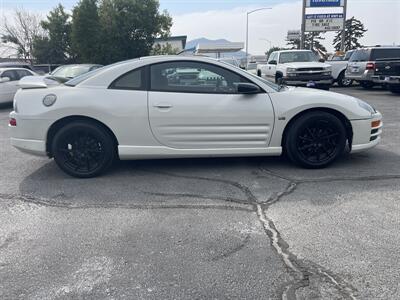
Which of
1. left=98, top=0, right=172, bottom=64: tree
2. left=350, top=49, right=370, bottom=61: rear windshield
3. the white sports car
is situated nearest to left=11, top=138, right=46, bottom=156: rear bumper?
the white sports car

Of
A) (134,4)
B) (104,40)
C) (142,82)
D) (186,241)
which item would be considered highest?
(134,4)

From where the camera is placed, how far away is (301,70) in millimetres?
14000

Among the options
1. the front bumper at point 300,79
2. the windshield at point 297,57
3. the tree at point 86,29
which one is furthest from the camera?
the tree at point 86,29

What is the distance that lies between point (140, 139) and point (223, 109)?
111 cm

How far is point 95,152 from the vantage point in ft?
15.3

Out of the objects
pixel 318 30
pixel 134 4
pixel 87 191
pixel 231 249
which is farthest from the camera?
pixel 134 4

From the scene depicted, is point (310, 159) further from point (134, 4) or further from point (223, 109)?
point (134, 4)

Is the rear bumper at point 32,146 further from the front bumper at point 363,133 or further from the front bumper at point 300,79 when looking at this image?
the front bumper at point 300,79

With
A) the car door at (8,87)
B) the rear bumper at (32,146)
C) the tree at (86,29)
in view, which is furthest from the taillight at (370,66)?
the tree at (86,29)

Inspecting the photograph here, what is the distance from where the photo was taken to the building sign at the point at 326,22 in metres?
25.0

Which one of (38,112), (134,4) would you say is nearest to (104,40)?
(134,4)

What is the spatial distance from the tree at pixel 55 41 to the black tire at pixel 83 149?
3085 centimetres

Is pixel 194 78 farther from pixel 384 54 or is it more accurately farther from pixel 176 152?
pixel 384 54

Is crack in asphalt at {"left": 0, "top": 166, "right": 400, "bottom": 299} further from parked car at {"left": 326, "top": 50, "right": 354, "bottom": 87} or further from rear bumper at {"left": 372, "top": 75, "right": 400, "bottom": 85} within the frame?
parked car at {"left": 326, "top": 50, "right": 354, "bottom": 87}
